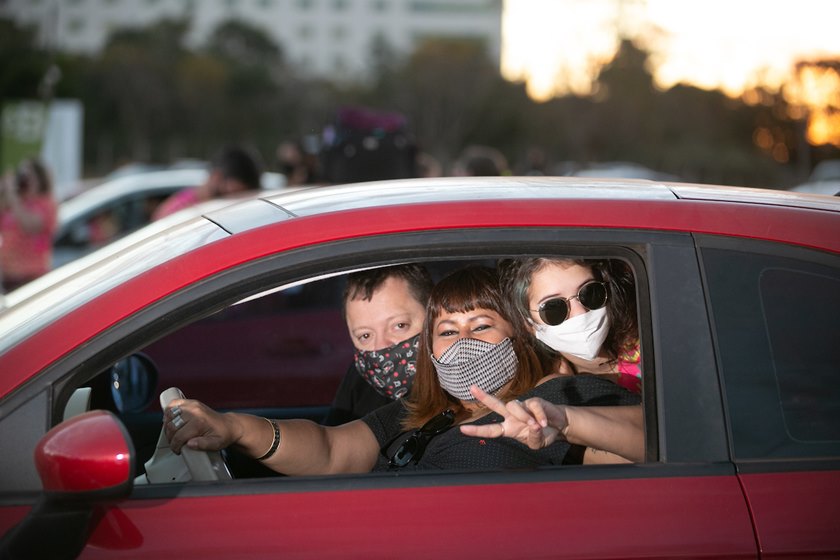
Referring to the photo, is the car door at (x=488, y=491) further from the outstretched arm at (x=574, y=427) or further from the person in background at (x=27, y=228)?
the person in background at (x=27, y=228)

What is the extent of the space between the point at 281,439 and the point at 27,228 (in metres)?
5.84

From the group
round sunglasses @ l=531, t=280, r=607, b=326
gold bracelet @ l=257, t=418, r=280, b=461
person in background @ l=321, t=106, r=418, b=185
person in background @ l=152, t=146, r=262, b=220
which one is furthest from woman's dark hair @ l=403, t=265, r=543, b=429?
person in background @ l=321, t=106, r=418, b=185

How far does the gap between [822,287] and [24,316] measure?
1735 millimetres

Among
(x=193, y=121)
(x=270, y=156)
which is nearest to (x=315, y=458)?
(x=270, y=156)

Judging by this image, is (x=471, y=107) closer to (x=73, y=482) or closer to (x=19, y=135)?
(x=19, y=135)

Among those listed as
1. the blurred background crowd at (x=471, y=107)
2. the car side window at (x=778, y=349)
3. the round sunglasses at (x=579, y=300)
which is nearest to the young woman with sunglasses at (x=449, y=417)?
the round sunglasses at (x=579, y=300)

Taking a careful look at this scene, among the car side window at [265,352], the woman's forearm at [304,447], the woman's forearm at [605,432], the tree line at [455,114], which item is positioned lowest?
the tree line at [455,114]

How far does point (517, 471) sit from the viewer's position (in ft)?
6.70

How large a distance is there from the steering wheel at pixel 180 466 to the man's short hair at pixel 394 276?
647mm

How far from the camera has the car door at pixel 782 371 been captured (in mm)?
2004

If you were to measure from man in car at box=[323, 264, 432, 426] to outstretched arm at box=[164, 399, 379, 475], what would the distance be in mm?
262

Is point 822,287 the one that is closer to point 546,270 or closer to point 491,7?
point 546,270

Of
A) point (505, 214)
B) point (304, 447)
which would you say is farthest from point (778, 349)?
point (304, 447)

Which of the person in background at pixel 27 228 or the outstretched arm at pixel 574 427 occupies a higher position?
the outstretched arm at pixel 574 427
